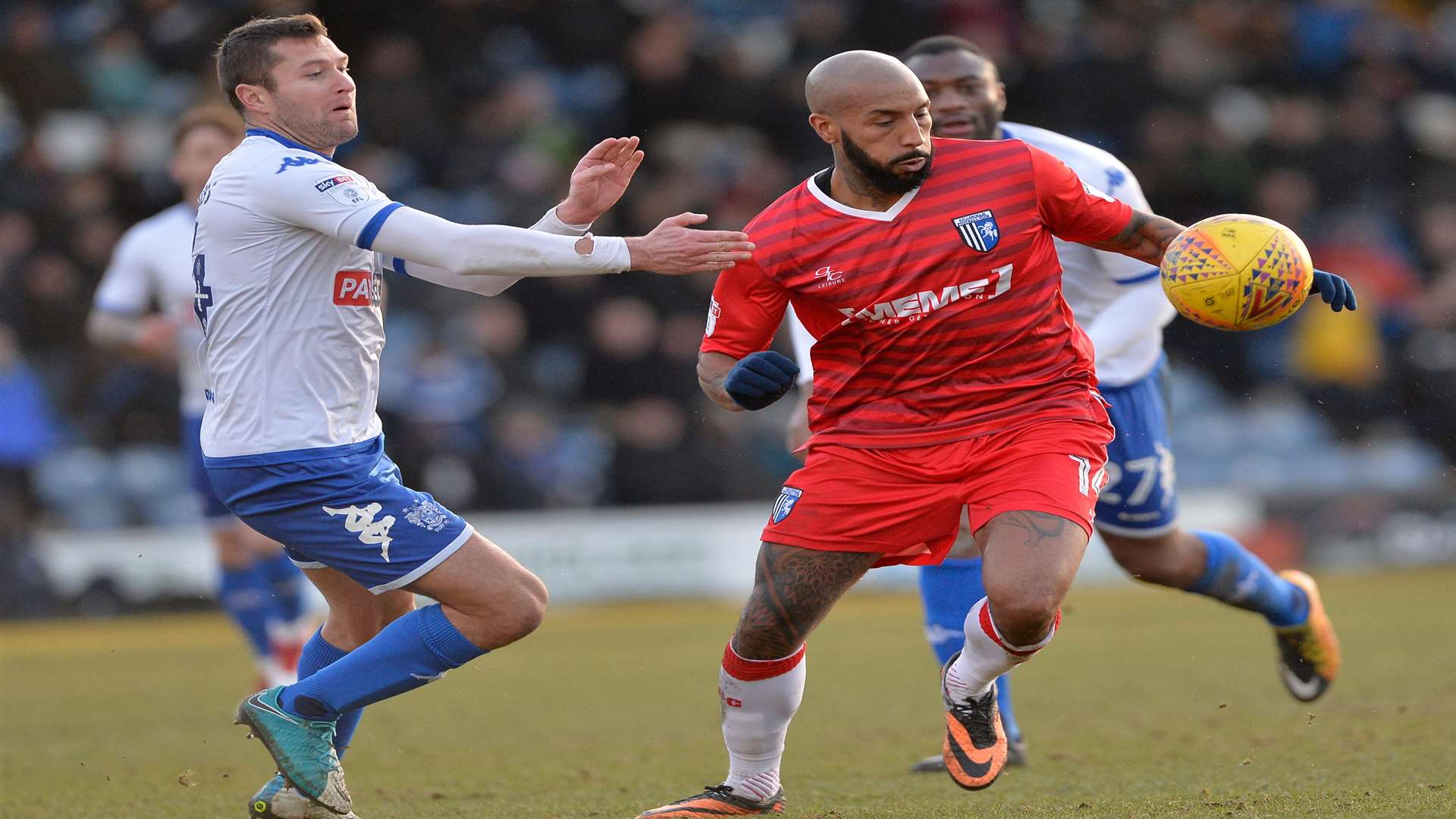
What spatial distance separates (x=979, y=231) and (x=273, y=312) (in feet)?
6.74

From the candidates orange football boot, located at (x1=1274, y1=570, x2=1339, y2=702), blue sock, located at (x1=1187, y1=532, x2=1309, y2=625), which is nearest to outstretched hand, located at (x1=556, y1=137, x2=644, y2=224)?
blue sock, located at (x1=1187, y1=532, x2=1309, y2=625)

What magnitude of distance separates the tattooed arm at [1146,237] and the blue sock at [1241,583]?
185 cm

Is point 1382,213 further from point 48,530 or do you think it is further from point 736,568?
point 48,530

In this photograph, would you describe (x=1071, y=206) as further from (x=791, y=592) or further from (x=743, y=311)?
(x=791, y=592)

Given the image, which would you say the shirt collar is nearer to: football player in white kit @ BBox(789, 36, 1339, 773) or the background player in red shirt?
the background player in red shirt

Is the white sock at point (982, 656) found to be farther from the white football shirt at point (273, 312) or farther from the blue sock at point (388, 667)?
the white football shirt at point (273, 312)

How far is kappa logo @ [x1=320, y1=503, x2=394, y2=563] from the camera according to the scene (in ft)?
16.2

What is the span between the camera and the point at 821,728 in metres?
7.48

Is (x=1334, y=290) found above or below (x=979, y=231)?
below

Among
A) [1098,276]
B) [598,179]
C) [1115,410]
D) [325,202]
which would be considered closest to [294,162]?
[325,202]

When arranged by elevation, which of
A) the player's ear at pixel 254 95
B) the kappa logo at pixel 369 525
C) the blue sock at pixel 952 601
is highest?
the player's ear at pixel 254 95

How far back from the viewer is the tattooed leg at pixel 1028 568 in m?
4.92

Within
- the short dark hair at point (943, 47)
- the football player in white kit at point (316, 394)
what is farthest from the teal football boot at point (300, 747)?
the short dark hair at point (943, 47)

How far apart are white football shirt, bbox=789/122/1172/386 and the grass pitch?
1451 millimetres
